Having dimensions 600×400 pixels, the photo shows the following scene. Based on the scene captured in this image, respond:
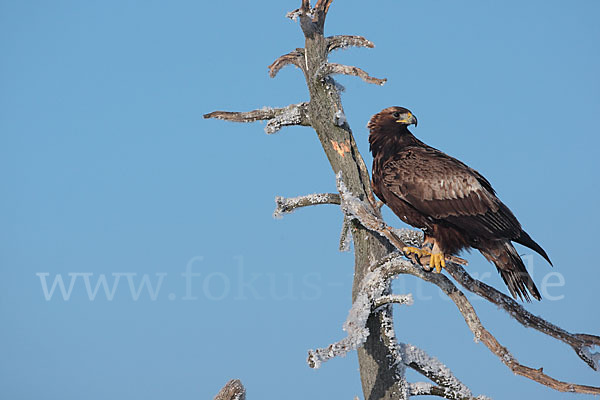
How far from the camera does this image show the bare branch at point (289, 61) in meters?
7.38

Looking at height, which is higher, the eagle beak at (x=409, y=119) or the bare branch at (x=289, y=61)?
the bare branch at (x=289, y=61)

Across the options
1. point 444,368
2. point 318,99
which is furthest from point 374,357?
point 318,99

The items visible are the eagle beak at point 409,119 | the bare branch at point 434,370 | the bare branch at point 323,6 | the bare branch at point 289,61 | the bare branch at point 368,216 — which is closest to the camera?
the bare branch at point 368,216

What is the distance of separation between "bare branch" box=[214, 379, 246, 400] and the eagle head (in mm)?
2773

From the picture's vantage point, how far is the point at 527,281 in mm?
5867

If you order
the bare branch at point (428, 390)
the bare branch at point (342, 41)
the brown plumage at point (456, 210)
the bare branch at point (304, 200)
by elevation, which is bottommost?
the bare branch at point (428, 390)

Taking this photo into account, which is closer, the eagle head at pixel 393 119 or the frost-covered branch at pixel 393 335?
the frost-covered branch at pixel 393 335

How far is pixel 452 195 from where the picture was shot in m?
5.87

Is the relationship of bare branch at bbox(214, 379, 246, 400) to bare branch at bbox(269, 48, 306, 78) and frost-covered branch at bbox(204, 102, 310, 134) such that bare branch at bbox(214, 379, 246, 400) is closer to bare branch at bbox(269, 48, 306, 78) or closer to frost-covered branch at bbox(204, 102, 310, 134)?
frost-covered branch at bbox(204, 102, 310, 134)

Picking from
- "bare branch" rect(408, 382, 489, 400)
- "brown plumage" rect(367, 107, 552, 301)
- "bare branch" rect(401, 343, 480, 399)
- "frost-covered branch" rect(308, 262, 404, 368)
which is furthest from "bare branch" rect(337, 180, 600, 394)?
"bare branch" rect(408, 382, 489, 400)

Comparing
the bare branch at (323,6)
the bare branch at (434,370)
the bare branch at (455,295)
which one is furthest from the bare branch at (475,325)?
the bare branch at (323,6)

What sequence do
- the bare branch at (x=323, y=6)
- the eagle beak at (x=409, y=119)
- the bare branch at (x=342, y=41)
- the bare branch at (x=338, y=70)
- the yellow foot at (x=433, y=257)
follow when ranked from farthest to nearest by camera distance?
the bare branch at (x=342, y=41) < the bare branch at (x=323, y=6) < the bare branch at (x=338, y=70) < the eagle beak at (x=409, y=119) < the yellow foot at (x=433, y=257)

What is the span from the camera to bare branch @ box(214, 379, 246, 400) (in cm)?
587

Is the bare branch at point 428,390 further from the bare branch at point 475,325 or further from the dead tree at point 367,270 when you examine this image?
the bare branch at point 475,325
